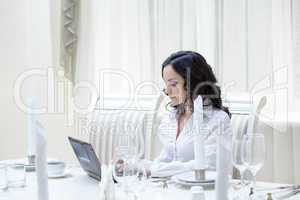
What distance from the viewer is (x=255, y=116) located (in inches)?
80.6

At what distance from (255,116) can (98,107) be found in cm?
95

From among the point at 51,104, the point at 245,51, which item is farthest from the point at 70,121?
the point at 245,51

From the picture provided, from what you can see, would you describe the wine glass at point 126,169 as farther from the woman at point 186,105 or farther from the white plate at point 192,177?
the woman at point 186,105

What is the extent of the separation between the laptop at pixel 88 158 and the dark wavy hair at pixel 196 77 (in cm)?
62

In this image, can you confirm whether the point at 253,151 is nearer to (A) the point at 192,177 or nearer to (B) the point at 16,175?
(A) the point at 192,177

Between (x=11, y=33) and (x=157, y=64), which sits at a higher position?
(x=11, y=33)

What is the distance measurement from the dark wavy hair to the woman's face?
2 cm

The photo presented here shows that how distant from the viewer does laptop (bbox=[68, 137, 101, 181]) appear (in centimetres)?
176

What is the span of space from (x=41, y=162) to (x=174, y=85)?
1.17 metres

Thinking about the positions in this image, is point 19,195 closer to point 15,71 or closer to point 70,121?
point 70,121

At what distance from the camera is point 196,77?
230cm

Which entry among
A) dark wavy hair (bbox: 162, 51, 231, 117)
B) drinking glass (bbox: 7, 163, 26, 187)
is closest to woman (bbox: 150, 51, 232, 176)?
dark wavy hair (bbox: 162, 51, 231, 117)

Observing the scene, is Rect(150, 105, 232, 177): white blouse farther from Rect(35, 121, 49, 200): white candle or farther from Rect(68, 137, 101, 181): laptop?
Rect(35, 121, 49, 200): white candle

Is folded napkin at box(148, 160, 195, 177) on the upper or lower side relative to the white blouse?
lower
